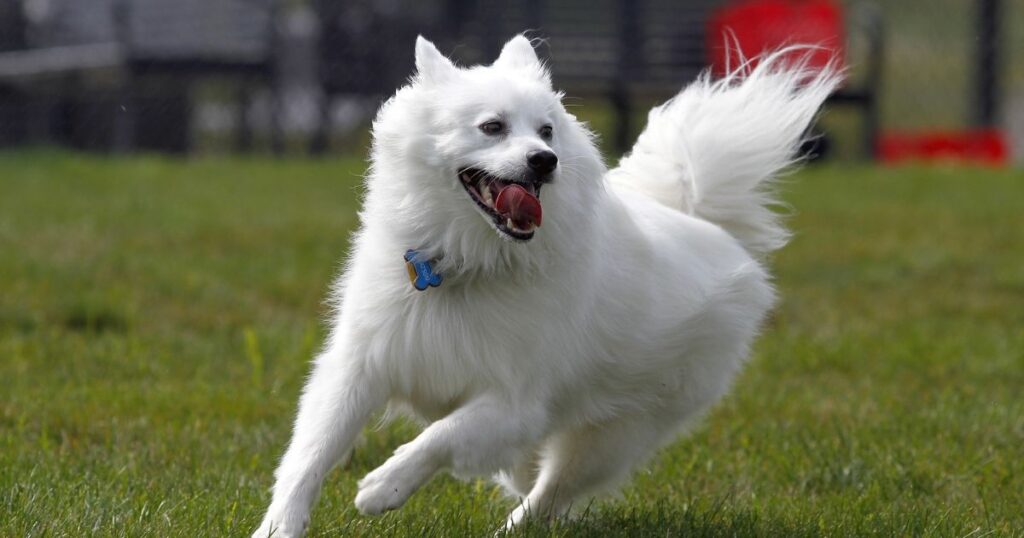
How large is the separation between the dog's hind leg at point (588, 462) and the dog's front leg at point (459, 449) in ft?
1.83

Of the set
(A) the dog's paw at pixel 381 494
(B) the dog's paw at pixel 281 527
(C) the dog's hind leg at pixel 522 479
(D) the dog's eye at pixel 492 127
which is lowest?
(C) the dog's hind leg at pixel 522 479

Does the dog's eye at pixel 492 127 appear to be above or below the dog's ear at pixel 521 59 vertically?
below

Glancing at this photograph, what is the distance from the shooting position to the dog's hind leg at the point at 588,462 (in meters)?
4.43

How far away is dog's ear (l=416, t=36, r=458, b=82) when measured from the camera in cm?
407

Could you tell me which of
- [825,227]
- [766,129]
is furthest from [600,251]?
[825,227]

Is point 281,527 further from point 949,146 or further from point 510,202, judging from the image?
point 949,146

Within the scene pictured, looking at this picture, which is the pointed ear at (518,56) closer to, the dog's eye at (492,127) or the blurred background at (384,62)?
the dog's eye at (492,127)

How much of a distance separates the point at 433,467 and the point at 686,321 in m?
1.07

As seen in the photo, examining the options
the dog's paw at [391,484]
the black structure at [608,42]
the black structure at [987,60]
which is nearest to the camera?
the dog's paw at [391,484]

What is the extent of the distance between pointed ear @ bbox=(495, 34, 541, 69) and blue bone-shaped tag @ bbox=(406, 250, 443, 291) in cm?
70

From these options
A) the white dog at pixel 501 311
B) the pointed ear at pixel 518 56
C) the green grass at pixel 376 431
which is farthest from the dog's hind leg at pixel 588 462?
the pointed ear at pixel 518 56

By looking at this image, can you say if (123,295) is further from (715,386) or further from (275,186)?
(275,186)

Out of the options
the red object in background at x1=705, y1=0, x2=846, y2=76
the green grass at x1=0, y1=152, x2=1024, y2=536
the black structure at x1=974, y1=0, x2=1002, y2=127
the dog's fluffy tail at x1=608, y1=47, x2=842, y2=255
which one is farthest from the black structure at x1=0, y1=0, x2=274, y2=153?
the dog's fluffy tail at x1=608, y1=47, x2=842, y2=255

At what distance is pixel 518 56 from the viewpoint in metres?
4.37
